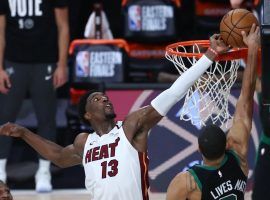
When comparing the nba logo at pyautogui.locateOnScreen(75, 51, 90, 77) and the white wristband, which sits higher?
the white wristband

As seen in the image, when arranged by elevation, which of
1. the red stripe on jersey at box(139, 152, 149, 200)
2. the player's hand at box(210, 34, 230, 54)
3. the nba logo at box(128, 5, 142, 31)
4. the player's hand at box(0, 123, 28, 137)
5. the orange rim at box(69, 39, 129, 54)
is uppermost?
the player's hand at box(210, 34, 230, 54)

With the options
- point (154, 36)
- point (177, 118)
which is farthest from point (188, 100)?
point (154, 36)

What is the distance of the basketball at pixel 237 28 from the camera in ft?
17.8

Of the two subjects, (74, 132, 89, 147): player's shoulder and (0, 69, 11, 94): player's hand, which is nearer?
(74, 132, 89, 147): player's shoulder

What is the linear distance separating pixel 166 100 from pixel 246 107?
17.5 inches

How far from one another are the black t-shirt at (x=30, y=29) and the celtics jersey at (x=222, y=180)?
11.5 feet

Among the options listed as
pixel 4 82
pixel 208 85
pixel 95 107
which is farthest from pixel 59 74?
pixel 95 107

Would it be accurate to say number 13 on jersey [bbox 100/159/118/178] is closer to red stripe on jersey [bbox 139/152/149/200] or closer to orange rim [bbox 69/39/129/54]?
red stripe on jersey [bbox 139/152/149/200]

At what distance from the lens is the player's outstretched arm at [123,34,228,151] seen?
16.9 feet

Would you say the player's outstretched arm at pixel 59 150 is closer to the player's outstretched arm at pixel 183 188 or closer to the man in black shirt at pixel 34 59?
the player's outstretched arm at pixel 183 188

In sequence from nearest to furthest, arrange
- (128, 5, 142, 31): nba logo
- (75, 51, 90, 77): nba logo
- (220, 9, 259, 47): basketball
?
(220, 9, 259, 47): basketball → (75, 51, 90, 77): nba logo → (128, 5, 142, 31): nba logo

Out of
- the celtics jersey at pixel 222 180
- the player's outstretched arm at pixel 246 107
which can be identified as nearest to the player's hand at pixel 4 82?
the player's outstretched arm at pixel 246 107

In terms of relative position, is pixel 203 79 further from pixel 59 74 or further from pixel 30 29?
pixel 30 29

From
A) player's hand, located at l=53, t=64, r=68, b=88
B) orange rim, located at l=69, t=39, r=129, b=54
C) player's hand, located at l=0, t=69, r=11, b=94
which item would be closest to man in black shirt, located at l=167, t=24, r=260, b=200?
player's hand, located at l=53, t=64, r=68, b=88
